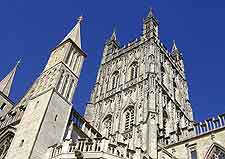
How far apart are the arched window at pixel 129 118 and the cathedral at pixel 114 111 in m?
0.03

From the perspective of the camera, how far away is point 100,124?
29.2 metres

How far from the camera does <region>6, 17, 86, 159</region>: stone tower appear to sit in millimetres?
13188

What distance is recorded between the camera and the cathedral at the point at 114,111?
13125 mm

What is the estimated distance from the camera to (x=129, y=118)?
27.6 m

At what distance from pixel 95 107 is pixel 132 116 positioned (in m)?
5.14

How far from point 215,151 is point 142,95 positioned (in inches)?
446

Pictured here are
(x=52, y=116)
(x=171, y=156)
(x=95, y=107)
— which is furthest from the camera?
(x=95, y=107)

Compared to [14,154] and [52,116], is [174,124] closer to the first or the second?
[52,116]

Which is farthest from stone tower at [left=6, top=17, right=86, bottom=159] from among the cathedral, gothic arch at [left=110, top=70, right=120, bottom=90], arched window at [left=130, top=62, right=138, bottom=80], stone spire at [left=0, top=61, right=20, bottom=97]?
gothic arch at [left=110, top=70, right=120, bottom=90]

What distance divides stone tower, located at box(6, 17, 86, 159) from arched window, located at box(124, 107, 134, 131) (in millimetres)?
9567

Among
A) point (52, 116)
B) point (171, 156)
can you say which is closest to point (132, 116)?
point (171, 156)

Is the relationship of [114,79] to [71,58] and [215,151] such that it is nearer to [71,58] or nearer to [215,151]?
[71,58]

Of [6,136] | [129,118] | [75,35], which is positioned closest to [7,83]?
[129,118]

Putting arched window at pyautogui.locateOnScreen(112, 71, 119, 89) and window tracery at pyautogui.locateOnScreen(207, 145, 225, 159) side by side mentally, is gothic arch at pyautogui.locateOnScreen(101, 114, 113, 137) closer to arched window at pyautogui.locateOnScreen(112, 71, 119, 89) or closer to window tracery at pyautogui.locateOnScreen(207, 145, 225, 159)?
arched window at pyautogui.locateOnScreen(112, 71, 119, 89)
